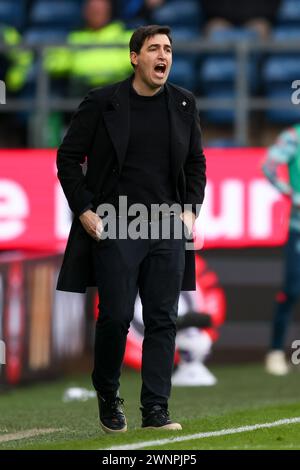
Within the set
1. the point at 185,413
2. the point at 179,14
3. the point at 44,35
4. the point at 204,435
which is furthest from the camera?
the point at 44,35

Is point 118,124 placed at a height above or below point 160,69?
below

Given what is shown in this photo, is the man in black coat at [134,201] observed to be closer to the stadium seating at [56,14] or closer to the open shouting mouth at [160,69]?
the open shouting mouth at [160,69]

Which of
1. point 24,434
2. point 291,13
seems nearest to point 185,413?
point 24,434

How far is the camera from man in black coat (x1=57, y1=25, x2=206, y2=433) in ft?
25.3

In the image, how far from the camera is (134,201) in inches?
305

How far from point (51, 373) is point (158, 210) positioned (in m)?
5.50

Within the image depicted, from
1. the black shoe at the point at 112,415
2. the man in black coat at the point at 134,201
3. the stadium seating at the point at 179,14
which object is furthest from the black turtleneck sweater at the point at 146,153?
the stadium seating at the point at 179,14

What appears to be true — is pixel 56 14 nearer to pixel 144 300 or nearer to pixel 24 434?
pixel 24 434

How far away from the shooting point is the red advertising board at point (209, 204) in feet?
46.7

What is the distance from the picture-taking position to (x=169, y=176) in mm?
7844

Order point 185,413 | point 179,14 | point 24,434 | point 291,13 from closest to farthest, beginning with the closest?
point 24,434, point 185,413, point 291,13, point 179,14

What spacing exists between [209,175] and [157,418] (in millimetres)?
6599

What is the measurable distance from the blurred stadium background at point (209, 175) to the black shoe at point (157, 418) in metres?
4.37
